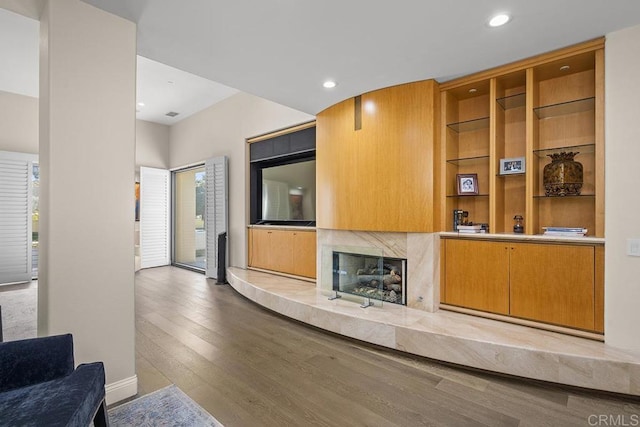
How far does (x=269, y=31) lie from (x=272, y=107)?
281cm

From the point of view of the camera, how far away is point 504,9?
2.06 m

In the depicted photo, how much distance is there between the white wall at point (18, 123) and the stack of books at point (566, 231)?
7948 mm

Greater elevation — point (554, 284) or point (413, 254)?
point (413, 254)

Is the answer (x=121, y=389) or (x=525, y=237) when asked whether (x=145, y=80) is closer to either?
(x=121, y=389)

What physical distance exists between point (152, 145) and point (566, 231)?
307 inches

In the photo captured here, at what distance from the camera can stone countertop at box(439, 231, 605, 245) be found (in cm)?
246

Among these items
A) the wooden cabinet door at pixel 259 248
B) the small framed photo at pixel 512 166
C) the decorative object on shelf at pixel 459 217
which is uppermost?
the small framed photo at pixel 512 166

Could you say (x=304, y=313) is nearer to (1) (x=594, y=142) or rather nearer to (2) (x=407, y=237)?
(2) (x=407, y=237)

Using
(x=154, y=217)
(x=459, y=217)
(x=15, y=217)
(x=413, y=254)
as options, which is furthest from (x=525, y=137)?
(x=15, y=217)

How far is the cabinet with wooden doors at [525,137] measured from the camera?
8.73 feet

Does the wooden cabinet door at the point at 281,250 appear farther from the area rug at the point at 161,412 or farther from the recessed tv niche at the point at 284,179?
the area rug at the point at 161,412

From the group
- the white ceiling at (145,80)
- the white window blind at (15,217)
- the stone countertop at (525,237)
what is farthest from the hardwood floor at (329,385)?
the white window blind at (15,217)

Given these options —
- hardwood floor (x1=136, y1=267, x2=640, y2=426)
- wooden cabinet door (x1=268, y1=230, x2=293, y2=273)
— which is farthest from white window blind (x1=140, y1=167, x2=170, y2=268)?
hardwood floor (x1=136, y1=267, x2=640, y2=426)

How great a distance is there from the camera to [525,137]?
300 cm
